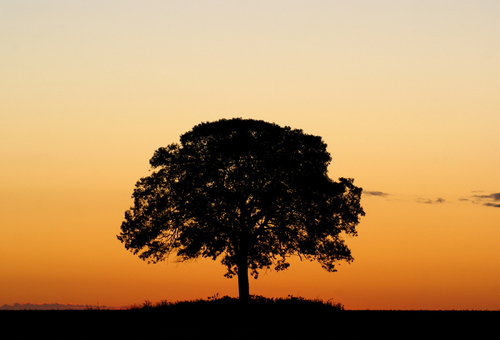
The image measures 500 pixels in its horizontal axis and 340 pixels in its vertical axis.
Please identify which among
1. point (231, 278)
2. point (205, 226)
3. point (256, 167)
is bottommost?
point (231, 278)

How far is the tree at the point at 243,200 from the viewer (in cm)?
4784

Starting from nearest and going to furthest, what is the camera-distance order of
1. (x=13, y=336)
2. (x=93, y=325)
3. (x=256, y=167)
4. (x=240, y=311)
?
(x=13, y=336) → (x=93, y=325) → (x=240, y=311) → (x=256, y=167)

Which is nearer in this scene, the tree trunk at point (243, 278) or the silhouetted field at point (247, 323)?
the silhouetted field at point (247, 323)

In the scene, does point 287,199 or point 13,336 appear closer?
point 13,336

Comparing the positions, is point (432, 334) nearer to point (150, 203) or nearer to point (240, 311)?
point (240, 311)

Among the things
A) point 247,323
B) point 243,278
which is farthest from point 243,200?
point 247,323

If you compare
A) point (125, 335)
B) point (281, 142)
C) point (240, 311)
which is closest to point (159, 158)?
point (281, 142)

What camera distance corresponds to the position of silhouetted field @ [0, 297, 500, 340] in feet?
93.5

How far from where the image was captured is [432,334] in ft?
95.1

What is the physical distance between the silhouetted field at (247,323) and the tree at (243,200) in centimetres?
578

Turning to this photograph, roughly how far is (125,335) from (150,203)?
21.5 m

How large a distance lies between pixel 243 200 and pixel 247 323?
15.5 m

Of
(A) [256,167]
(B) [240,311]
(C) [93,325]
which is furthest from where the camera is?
(A) [256,167]

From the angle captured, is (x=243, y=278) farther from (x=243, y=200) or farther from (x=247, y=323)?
(x=247, y=323)
